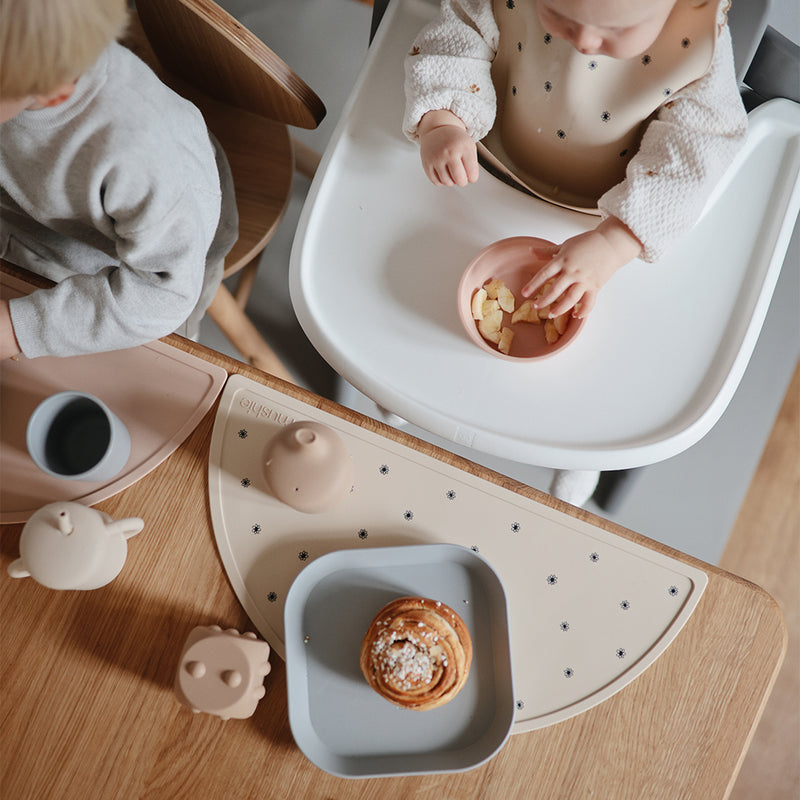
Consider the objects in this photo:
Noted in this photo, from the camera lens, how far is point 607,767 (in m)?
0.60

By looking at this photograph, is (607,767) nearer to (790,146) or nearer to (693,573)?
(693,573)

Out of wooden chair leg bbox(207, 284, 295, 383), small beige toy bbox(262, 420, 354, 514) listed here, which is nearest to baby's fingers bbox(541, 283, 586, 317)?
small beige toy bbox(262, 420, 354, 514)

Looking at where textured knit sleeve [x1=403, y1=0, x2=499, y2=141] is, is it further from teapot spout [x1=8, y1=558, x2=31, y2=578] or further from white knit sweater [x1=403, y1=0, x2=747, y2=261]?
teapot spout [x1=8, y1=558, x2=31, y2=578]

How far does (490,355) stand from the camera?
66 centimetres

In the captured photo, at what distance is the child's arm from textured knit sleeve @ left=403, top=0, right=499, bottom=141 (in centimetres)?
44

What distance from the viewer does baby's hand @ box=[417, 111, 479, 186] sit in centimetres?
65

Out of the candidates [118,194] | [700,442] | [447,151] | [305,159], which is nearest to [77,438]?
[118,194]

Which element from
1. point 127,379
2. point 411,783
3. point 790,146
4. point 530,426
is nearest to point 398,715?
point 411,783

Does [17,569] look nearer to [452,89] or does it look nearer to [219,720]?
[219,720]

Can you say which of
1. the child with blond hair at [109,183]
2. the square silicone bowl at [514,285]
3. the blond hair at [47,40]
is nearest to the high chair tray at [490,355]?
the square silicone bowl at [514,285]

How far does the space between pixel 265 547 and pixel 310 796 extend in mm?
229

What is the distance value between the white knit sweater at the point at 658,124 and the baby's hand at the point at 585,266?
1 cm

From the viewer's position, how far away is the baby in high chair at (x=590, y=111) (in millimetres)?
620

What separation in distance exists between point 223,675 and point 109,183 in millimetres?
451
